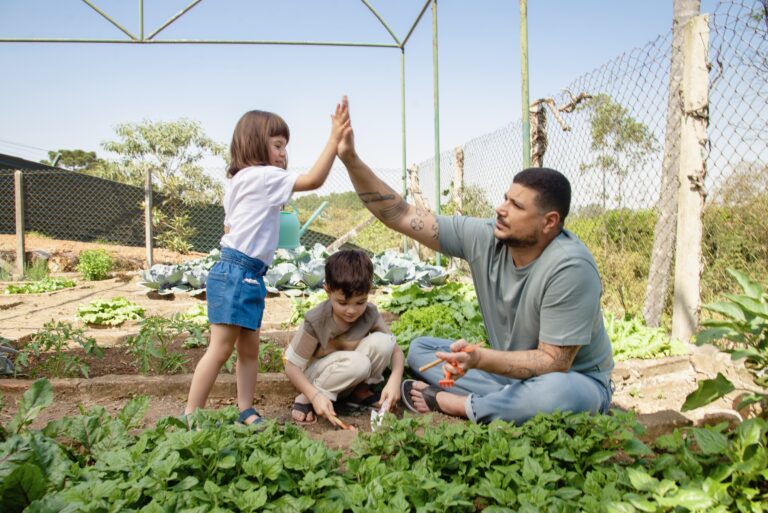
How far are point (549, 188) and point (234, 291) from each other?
4.63 ft

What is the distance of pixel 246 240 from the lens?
2.54 m

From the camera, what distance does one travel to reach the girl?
98.3 inches

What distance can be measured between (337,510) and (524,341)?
1355mm

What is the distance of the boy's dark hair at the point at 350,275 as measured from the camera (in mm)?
2611

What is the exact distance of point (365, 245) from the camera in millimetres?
13141

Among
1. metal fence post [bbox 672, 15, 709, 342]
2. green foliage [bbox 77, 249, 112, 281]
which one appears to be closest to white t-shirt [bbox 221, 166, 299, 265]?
metal fence post [bbox 672, 15, 709, 342]

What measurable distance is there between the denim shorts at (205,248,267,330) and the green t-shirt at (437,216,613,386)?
914mm

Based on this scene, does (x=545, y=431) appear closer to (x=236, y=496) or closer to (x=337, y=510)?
(x=337, y=510)

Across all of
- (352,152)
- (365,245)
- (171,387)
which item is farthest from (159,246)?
(352,152)

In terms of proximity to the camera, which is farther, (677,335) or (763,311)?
(677,335)

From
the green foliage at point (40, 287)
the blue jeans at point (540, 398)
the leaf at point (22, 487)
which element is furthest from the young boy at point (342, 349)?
the green foliage at point (40, 287)

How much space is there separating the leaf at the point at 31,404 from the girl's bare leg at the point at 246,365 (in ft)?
2.98

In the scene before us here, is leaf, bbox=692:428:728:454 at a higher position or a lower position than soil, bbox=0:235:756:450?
higher

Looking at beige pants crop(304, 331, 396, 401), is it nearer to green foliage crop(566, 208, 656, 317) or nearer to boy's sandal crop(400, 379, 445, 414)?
boy's sandal crop(400, 379, 445, 414)
